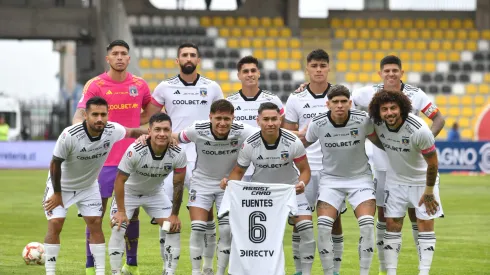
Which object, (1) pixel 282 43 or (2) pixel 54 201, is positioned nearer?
(2) pixel 54 201

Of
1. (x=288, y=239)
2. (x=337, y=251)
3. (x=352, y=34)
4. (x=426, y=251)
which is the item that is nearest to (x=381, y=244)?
(x=337, y=251)

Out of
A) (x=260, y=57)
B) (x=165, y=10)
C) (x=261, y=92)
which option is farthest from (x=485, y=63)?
(x=261, y=92)

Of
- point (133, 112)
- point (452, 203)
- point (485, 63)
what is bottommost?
point (452, 203)

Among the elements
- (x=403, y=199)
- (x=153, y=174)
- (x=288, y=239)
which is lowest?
(x=288, y=239)

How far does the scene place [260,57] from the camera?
109 feet

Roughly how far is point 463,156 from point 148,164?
1829 cm

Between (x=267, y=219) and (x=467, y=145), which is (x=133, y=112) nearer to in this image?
(x=267, y=219)

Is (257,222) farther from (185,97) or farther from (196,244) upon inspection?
(185,97)

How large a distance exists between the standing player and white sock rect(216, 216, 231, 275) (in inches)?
36.9

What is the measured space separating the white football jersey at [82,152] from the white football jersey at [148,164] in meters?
0.25

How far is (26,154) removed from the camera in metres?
30.6

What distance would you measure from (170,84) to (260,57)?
22887mm

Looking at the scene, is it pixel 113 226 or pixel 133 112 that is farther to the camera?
pixel 133 112

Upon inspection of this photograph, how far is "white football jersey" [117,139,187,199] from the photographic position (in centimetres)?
926
